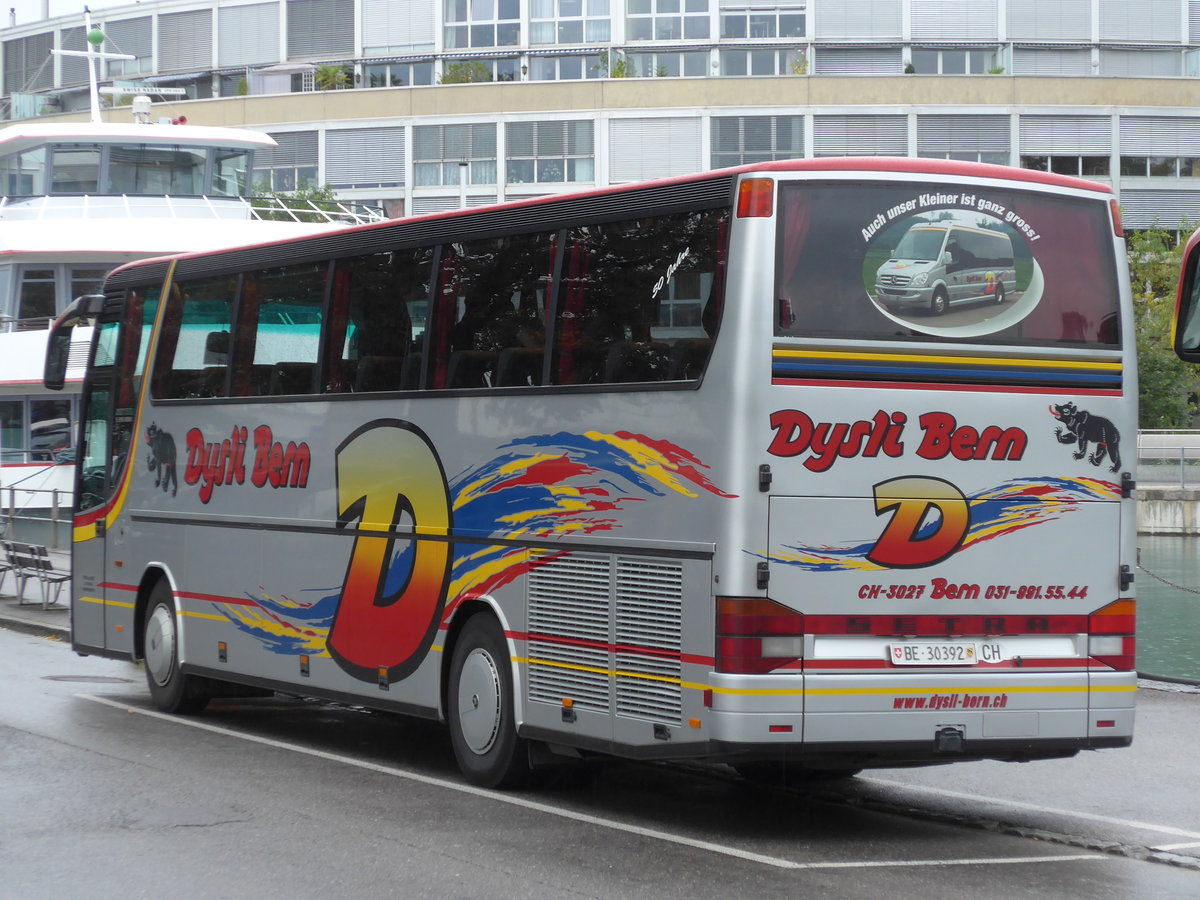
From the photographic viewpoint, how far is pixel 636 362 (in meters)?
9.42

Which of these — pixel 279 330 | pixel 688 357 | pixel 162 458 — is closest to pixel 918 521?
pixel 688 357

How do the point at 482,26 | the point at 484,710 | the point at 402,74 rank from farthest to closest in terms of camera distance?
Answer: the point at 402,74, the point at 482,26, the point at 484,710

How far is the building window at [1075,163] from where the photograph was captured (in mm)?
65250

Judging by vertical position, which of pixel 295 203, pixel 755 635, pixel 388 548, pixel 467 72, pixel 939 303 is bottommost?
pixel 755 635

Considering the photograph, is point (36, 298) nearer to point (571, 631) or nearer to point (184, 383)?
point (184, 383)

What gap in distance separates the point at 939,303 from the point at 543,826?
3315 millimetres

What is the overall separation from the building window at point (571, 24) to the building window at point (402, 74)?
167 inches

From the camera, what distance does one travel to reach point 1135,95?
6538cm

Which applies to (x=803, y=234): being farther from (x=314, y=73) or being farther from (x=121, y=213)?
(x=314, y=73)

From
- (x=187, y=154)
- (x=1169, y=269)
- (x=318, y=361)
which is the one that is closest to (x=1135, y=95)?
(x=1169, y=269)

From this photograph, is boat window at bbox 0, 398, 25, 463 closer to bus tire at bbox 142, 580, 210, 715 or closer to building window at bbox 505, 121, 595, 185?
bus tire at bbox 142, 580, 210, 715

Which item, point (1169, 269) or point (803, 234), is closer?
point (803, 234)

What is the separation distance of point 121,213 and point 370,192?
29.8 metres

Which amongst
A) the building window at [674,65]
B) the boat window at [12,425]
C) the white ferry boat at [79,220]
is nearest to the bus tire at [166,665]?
the white ferry boat at [79,220]
